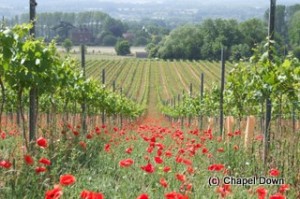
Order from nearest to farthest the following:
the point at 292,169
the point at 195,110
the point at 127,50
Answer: the point at 292,169 < the point at 195,110 < the point at 127,50

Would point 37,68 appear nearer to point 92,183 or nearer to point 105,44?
point 92,183

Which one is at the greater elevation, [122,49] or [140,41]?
[140,41]

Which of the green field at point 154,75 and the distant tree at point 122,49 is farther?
the distant tree at point 122,49

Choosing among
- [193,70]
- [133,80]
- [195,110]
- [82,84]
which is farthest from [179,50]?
[82,84]

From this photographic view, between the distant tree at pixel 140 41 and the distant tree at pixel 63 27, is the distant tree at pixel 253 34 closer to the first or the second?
the distant tree at pixel 63 27

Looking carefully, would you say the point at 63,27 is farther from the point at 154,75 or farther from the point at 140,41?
the point at 140,41

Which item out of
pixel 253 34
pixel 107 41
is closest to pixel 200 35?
pixel 253 34

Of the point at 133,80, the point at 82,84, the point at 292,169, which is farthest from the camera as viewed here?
the point at 133,80

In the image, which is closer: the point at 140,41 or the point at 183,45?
the point at 183,45

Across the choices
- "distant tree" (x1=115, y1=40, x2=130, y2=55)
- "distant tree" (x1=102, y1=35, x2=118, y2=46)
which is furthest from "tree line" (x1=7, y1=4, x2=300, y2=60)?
"distant tree" (x1=115, y1=40, x2=130, y2=55)

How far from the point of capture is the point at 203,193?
5.02m

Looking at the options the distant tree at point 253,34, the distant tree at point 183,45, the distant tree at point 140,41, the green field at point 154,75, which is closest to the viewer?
the distant tree at point 253,34

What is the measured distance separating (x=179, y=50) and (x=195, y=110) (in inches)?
2625

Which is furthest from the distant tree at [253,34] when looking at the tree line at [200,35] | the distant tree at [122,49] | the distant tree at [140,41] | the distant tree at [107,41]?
the distant tree at [140,41]
